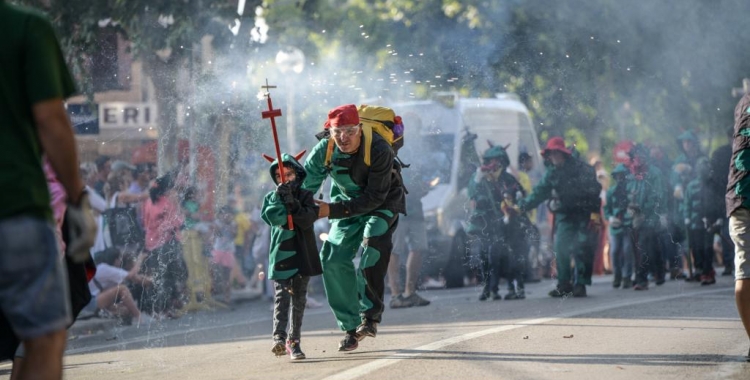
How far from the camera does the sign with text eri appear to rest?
15.9 meters

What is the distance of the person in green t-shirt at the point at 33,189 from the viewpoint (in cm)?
405

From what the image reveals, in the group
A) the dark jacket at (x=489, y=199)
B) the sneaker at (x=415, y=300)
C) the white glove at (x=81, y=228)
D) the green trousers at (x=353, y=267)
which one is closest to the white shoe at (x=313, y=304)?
the sneaker at (x=415, y=300)

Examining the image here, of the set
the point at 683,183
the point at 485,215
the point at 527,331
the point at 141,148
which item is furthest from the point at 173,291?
the point at 683,183

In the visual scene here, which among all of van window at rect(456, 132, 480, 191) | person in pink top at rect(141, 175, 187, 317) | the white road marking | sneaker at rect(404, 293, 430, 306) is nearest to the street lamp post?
van window at rect(456, 132, 480, 191)

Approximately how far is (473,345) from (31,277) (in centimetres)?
496

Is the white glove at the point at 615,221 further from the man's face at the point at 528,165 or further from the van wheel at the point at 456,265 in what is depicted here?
the van wheel at the point at 456,265

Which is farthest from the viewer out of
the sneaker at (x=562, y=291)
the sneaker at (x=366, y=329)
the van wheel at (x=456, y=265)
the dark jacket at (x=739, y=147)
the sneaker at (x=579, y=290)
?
the van wheel at (x=456, y=265)

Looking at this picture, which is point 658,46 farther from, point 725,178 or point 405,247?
point 405,247

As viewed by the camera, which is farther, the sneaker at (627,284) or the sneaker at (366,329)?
the sneaker at (627,284)

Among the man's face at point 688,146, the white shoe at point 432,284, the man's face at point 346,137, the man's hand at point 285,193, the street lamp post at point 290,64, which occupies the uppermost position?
the street lamp post at point 290,64

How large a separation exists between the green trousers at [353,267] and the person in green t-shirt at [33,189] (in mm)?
4445

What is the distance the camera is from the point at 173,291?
14109mm

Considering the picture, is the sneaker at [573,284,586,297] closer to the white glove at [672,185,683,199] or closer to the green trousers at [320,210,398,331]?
the white glove at [672,185,683,199]

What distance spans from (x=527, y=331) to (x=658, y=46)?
8.69 metres
